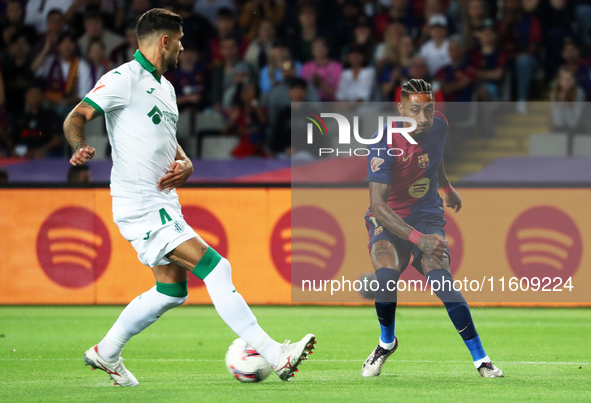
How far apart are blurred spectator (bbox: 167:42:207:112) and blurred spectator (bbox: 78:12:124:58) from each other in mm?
1216

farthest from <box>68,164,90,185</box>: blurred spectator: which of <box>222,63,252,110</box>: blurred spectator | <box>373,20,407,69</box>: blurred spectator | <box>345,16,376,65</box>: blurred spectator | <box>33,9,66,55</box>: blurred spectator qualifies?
<box>373,20,407,69</box>: blurred spectator

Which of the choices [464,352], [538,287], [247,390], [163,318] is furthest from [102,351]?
[538,287]

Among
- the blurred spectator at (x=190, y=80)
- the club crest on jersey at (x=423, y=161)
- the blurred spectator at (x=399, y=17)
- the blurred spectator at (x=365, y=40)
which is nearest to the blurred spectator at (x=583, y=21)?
the blurred spectator at (x=399, y=17)

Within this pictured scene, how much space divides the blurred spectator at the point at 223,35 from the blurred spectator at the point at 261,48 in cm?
24

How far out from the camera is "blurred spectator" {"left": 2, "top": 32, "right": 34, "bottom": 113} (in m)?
14.1

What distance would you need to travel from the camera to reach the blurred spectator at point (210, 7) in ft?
50.4

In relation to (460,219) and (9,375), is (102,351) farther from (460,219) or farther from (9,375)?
(460,219)

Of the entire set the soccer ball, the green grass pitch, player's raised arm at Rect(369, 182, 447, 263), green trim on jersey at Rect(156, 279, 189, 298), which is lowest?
the green grass pitch

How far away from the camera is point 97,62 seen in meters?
14.0

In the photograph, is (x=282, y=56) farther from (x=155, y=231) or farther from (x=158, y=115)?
(x=155, y=231)

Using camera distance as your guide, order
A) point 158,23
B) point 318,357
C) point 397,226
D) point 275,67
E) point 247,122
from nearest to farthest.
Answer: point 158,23 → point 397,226 → point 318,357 → point 247,122 → point 275,67

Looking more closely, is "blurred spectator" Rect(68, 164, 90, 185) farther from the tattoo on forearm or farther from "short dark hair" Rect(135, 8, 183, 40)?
the tattoo on forearm

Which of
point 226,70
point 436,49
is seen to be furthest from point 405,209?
point 226,70

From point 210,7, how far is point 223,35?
0.98 m
